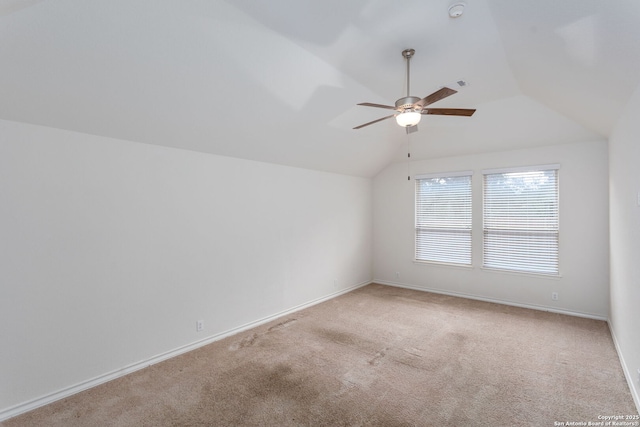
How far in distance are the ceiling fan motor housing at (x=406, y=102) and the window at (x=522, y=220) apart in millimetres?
3188

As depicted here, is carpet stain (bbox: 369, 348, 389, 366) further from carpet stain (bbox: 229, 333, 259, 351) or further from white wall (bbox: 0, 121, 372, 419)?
white wall (bbox: 0, 121, 372, 419)

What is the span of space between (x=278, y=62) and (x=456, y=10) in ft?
4.74

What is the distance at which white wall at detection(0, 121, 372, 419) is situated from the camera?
2359 millimetres

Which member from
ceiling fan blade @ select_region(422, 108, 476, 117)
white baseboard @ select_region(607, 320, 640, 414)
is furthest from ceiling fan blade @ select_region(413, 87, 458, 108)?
white baseboard @ select_region(607, 320, 640, 414)

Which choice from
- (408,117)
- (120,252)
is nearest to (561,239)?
(408,117)

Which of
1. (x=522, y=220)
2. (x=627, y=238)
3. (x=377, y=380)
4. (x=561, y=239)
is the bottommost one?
(x=377, y=380)

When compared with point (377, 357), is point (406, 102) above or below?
above

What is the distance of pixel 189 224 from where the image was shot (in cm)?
339

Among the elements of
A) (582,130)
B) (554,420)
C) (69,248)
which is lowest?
(554,420)

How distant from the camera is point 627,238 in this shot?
2.73 m

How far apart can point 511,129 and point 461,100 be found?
3.45 ft

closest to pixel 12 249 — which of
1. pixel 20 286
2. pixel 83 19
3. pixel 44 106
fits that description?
pixel 20 286

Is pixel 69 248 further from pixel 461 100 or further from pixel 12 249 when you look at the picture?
pixel 461 100

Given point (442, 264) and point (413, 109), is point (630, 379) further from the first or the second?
point (442, 264)
